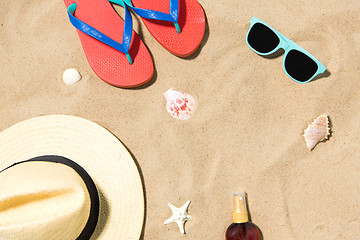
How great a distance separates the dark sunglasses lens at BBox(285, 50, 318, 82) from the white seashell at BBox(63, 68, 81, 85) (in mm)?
927

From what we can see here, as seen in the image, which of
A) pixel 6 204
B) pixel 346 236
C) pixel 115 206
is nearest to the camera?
pixel 6 204

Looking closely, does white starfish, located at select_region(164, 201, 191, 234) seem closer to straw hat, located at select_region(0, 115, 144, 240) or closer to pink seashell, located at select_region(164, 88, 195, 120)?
straw hat, located at select_region(0, 115, 144, 240)

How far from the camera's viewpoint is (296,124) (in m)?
1.51

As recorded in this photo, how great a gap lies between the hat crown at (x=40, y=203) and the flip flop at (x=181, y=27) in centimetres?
72

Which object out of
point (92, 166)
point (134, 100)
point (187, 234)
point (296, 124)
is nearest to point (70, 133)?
point (92, 166)

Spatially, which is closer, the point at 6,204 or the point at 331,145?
the point at 6,204

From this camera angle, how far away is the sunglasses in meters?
1.46

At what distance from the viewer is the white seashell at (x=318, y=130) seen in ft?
4.80

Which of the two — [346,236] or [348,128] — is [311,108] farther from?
[346,236]

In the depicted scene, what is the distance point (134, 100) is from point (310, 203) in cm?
89

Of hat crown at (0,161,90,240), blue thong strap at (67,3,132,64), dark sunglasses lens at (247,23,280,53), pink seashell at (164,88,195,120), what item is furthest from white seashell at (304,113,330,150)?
hat crown at (0,161,90,240)

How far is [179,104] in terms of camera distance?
4.98 feet

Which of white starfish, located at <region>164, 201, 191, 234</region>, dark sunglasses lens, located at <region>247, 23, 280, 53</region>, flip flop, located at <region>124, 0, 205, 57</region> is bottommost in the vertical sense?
white starfish, located at <region>164, 201, 191, 234</region>

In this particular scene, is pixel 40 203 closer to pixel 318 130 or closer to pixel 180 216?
pixel 180 216
